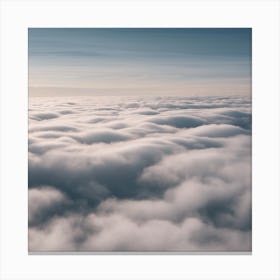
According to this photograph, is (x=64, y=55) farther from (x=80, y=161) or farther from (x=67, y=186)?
(x=67, y=186)
